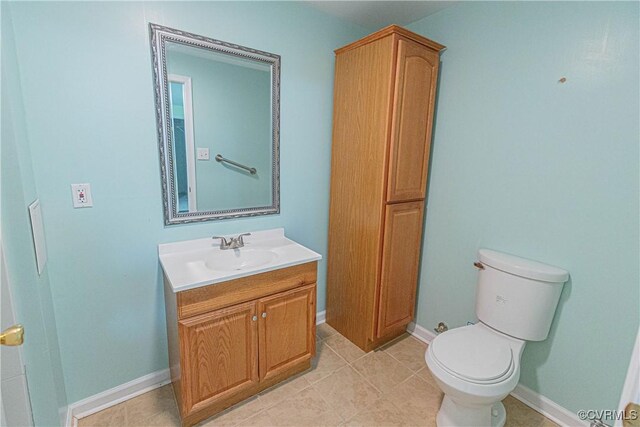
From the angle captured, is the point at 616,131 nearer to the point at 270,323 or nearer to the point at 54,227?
the point at 270,323

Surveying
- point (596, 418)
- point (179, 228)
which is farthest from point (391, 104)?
point (596, 418)

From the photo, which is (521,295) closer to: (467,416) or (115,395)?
(467,416)

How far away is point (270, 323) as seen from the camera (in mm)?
1607

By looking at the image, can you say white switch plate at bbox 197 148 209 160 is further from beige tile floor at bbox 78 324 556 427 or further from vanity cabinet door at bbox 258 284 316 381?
beige tile floor at bbox 78 324 556 427

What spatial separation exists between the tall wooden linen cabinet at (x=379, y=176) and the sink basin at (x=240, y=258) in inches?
24.8

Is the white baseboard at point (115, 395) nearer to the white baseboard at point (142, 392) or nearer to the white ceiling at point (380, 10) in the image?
the white baseboard at point (142, 392)

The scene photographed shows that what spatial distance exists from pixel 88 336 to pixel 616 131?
2666mm

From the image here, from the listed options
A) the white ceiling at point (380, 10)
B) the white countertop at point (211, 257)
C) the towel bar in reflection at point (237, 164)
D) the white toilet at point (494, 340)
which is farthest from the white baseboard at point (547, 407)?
the white ceiling at point (380, 10)

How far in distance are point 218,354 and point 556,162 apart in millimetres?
1932

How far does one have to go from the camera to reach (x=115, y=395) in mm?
1608

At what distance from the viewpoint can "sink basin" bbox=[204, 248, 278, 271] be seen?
5.58 ft

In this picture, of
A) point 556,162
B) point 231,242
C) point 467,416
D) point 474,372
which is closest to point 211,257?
point 231,242

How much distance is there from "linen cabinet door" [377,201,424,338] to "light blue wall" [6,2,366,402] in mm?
943

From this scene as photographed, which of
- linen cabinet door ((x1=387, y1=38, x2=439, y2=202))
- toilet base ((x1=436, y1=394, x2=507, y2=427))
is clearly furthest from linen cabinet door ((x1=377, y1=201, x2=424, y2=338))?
toilet base ((x1=436, y1=394, x2=507, y2=427))
